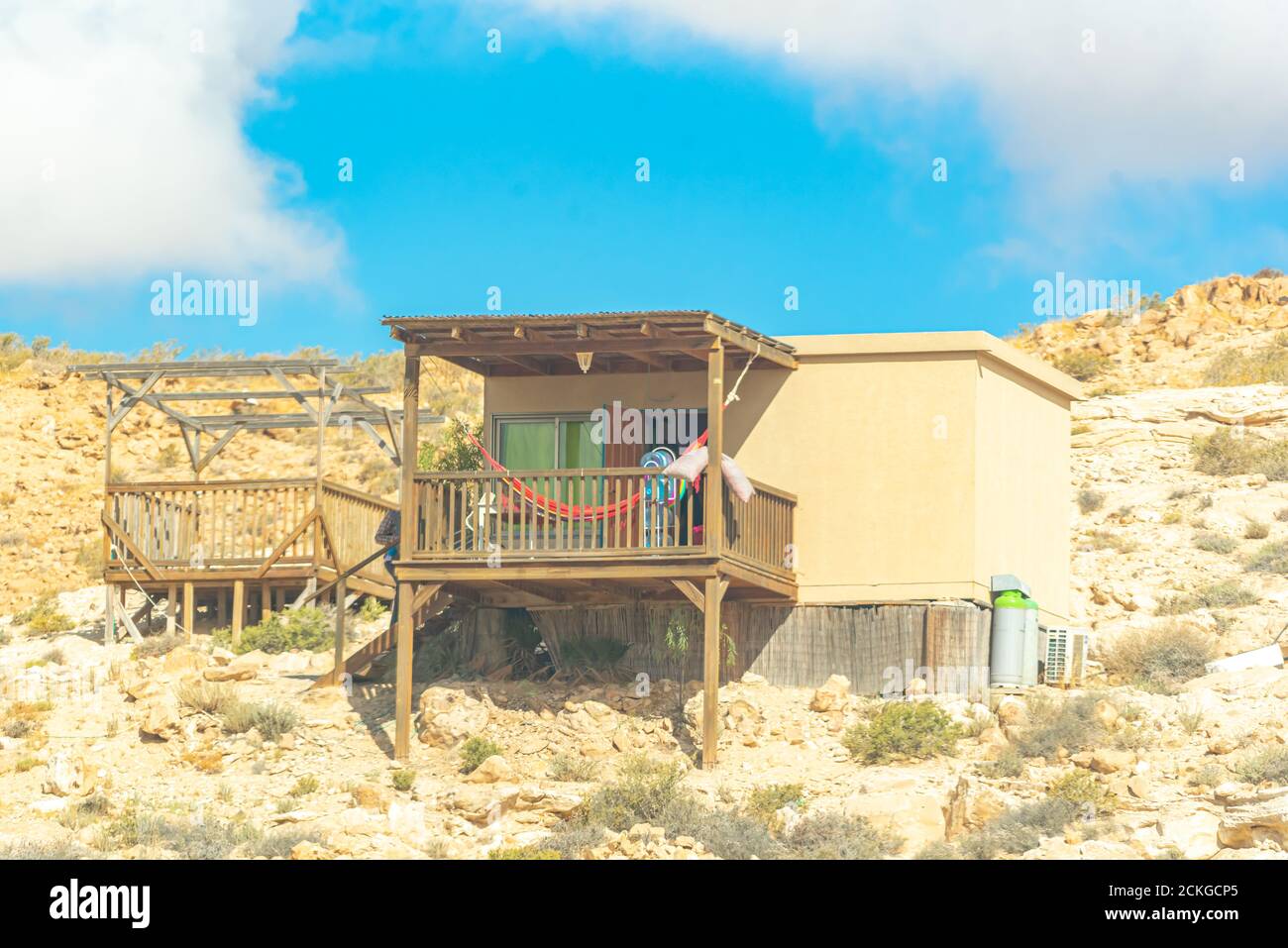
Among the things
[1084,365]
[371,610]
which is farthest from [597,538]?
[1084,365]

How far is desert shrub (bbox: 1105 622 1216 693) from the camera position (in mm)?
22547

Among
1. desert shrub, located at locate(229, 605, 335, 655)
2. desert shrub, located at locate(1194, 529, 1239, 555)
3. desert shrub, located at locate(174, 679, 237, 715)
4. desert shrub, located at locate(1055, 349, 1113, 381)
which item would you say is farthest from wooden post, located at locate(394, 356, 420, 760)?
desert shrub, located at locate(1055, 349, 1113, 381)

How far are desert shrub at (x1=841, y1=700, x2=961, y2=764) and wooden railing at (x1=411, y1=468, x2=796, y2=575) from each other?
2402 millimetres

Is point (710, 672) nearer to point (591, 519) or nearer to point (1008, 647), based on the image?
point (591, 519)

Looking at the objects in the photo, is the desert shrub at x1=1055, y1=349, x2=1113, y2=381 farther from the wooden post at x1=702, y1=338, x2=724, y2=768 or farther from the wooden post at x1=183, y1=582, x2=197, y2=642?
the wooden post at x1=702, y1=338, x2=724, y2=768

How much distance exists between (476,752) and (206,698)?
3336 millimetres

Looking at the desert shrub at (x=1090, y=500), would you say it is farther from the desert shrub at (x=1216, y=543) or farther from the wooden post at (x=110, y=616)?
the wooden post at (x=110, y=616)

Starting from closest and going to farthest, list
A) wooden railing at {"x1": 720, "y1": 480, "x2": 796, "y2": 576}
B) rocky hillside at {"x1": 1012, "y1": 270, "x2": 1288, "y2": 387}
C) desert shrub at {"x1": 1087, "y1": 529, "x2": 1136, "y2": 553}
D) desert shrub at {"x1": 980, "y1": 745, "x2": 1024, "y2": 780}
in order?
desert shrub at {"x1": 980, "y1": 745, "x2": 1024, "y2": 780} < wooden railing at {"x1": 720, "y1": 480, "x2": 796, "y2": 576} < desert shrub at {"x1": 1087, "y1": 529, "x2": 1136, "y2": 553} < rocky hillside at {"x1": 1012, "y1": 270, "x2": 1288, "y2": 387}

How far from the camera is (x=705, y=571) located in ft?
71.7

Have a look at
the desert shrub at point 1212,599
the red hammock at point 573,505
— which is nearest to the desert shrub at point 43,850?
the red hammock at point 573,505

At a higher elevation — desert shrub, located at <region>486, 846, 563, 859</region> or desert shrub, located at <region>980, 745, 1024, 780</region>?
desert shrub, located at <region>980, 745, 1024, 780</region>

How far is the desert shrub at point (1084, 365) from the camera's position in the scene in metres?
42.0
